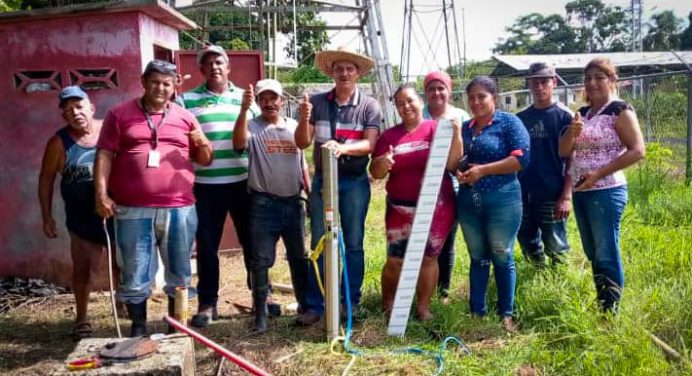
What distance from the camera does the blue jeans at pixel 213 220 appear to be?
13.2 ft

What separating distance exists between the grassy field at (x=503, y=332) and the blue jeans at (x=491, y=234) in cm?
20

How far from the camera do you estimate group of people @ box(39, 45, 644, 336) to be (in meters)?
3.54

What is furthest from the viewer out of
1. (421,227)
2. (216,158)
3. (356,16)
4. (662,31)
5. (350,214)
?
(662,31)

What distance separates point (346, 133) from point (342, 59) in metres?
0.50

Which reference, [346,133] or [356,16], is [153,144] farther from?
[356,16]

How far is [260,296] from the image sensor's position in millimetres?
4094

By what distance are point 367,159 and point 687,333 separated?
2.26 m

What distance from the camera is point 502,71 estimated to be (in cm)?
3128

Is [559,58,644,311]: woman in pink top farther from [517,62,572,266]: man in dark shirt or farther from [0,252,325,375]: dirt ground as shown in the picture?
[0,252,325,375]: dirt ground

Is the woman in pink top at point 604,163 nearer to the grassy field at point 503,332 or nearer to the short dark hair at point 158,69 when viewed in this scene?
the grassy field at point 503,332

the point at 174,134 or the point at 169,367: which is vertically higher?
the point at 174,134

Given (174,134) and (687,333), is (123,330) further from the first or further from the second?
(687,333)

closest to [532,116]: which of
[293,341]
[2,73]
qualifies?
[293,341]

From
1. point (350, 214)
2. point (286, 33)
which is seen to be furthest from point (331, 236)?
point (286, 33)
